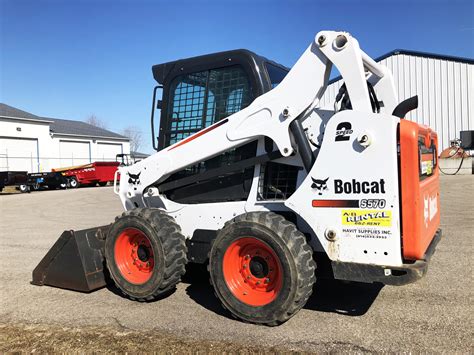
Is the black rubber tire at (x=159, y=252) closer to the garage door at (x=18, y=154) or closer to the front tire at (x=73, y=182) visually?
the front tire at (x=73, y=182)

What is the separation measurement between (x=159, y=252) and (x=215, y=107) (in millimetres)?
1748

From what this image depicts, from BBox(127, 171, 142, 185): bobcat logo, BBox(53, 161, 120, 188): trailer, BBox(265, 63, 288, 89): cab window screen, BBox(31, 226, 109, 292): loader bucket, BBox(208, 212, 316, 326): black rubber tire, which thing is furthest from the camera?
BBox(53, 161, 120, 188): trailer

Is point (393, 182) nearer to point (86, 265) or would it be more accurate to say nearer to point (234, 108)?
point (234, 108)

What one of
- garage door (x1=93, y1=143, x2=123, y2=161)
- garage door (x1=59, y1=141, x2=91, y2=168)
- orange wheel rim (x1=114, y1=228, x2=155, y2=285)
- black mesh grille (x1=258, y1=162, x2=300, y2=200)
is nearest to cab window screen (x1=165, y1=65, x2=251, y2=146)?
black mesh grille (x1=258, y1=162, x2=300, y2=200)

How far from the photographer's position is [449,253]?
642 cm

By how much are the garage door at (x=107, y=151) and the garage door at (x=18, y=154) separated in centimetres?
756

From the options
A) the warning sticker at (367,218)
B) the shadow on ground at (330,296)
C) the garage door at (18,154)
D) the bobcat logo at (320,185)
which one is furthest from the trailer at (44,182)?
the warning sticker at (367,218)

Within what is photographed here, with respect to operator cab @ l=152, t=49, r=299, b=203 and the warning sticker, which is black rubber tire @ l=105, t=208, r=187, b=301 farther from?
the warning sticker

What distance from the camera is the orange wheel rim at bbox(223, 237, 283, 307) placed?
155 inches

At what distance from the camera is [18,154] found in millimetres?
36062

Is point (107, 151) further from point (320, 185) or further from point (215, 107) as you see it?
point (320, 185)

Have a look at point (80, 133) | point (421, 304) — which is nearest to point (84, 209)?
point (421, 304)

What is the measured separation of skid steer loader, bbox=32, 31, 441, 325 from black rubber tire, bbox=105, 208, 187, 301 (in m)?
0.01

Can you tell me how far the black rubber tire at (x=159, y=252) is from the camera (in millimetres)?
4410
